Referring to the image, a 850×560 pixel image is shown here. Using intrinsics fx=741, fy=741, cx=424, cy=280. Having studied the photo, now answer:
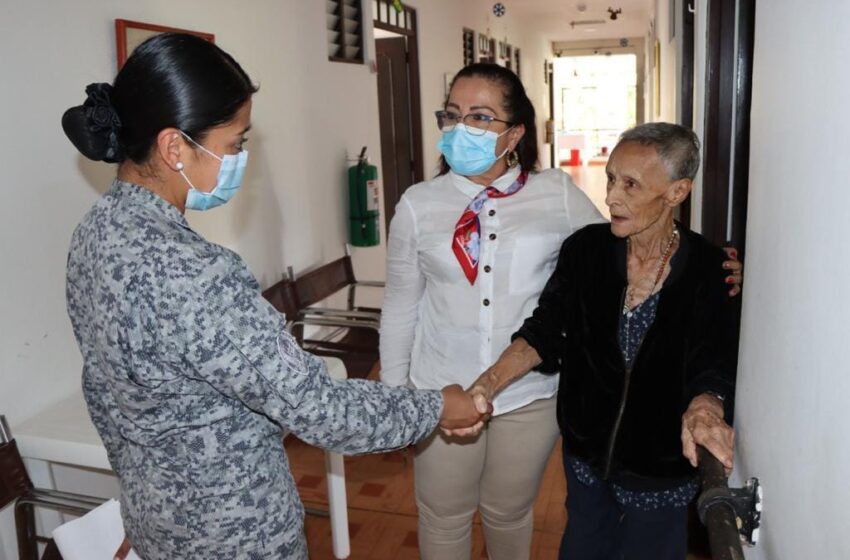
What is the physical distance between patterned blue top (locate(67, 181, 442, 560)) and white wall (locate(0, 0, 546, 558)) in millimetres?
1238

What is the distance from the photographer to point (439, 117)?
1936 mm

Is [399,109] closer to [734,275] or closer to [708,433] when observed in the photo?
[734,275]

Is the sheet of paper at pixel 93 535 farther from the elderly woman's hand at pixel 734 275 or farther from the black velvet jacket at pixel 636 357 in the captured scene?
the elderly woman's hand at pixel 734 275

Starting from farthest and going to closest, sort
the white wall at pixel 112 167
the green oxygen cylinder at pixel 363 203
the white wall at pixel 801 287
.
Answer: the green oxygen cylinder at pixel 363 203
the white wall at pixel 112 167
the white wall at pixel 801 287

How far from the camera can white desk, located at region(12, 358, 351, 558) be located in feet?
7.04

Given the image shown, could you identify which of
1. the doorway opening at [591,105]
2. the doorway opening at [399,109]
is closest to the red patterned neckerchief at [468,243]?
the doorway opening at [399,109]

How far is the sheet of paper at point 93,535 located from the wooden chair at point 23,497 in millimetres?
389

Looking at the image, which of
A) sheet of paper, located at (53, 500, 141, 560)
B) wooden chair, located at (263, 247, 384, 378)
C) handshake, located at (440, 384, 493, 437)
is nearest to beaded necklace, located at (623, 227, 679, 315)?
handshake, located at (440, 384, 493, 437)

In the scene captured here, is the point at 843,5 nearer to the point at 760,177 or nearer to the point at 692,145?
the point at 760,177

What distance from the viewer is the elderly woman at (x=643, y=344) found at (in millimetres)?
1482

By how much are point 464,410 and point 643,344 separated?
0.41 metres

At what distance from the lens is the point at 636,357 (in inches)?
59.7

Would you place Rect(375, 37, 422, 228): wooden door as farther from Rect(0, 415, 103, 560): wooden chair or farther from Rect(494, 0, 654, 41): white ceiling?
Rect(0, 415, 103, 560): wooden chair

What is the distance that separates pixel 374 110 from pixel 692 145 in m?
4.12
